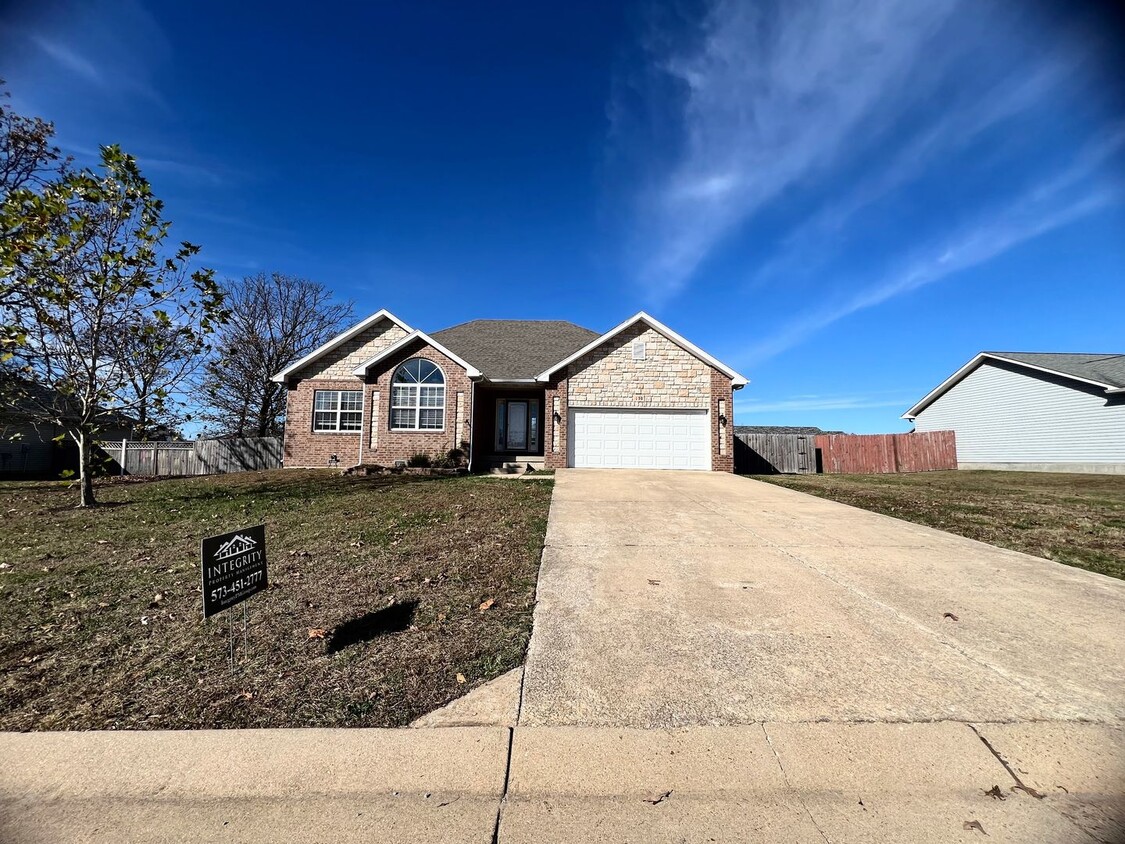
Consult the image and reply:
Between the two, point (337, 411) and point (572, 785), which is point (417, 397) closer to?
point (337, 411)

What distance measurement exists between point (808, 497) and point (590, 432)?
7558 mm

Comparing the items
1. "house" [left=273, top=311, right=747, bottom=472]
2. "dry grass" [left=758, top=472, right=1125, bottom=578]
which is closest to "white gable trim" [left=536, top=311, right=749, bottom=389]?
"house" [left=273, top=311, right=747, bottom=472]

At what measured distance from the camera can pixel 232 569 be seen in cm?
326

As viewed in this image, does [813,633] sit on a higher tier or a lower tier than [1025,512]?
lower

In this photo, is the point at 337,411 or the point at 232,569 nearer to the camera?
the point at 232,569

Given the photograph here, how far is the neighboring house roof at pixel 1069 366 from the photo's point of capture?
19312mm

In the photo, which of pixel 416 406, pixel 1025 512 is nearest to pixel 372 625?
pixel 1025 512

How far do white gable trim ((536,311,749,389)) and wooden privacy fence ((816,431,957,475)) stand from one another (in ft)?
25.9

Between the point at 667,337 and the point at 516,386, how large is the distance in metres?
5.78

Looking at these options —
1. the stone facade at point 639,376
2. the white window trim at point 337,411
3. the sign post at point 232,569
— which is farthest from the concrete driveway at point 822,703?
the white window trim at point 337,411

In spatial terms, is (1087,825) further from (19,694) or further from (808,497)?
(808,497)

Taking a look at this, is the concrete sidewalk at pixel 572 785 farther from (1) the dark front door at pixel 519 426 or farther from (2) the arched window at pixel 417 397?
(1) the dark front door at pixel 519 426

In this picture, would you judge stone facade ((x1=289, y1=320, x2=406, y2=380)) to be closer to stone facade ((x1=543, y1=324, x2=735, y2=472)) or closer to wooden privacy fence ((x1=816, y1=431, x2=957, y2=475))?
stone facade ((x1=543, y1=324, x2=735, y2=472))

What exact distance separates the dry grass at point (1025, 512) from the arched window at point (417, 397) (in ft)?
37.6
